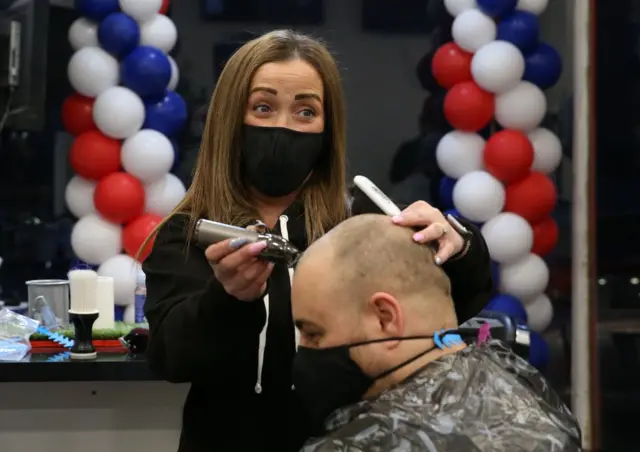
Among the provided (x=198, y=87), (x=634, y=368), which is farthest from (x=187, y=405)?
(x=634, y=368)

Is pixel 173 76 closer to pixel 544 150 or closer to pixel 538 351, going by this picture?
pixel 544 150

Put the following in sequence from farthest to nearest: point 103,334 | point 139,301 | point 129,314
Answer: point 129,314 < point 139,301 < point 103,334

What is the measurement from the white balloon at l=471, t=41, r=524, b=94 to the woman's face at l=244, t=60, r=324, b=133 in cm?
228

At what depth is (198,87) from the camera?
13.8 ft

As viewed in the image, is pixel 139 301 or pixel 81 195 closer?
pixel 139 301

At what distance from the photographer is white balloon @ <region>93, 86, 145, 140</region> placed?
376cm

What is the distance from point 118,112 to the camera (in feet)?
12.3

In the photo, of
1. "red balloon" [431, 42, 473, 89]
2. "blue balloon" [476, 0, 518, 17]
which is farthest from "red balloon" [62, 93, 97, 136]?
"blue balloon" [476, 0, 518, 17]

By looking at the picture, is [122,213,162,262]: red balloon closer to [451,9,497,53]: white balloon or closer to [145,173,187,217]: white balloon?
[145,173,187,217]: white balloon

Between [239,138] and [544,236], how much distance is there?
263 cm

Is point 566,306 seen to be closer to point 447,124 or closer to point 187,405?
point 447,124

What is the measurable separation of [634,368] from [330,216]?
292cm

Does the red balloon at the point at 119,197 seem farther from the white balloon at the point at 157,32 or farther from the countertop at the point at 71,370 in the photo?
the countertop at the point at 71,370

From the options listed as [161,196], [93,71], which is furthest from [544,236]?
[93,71]
